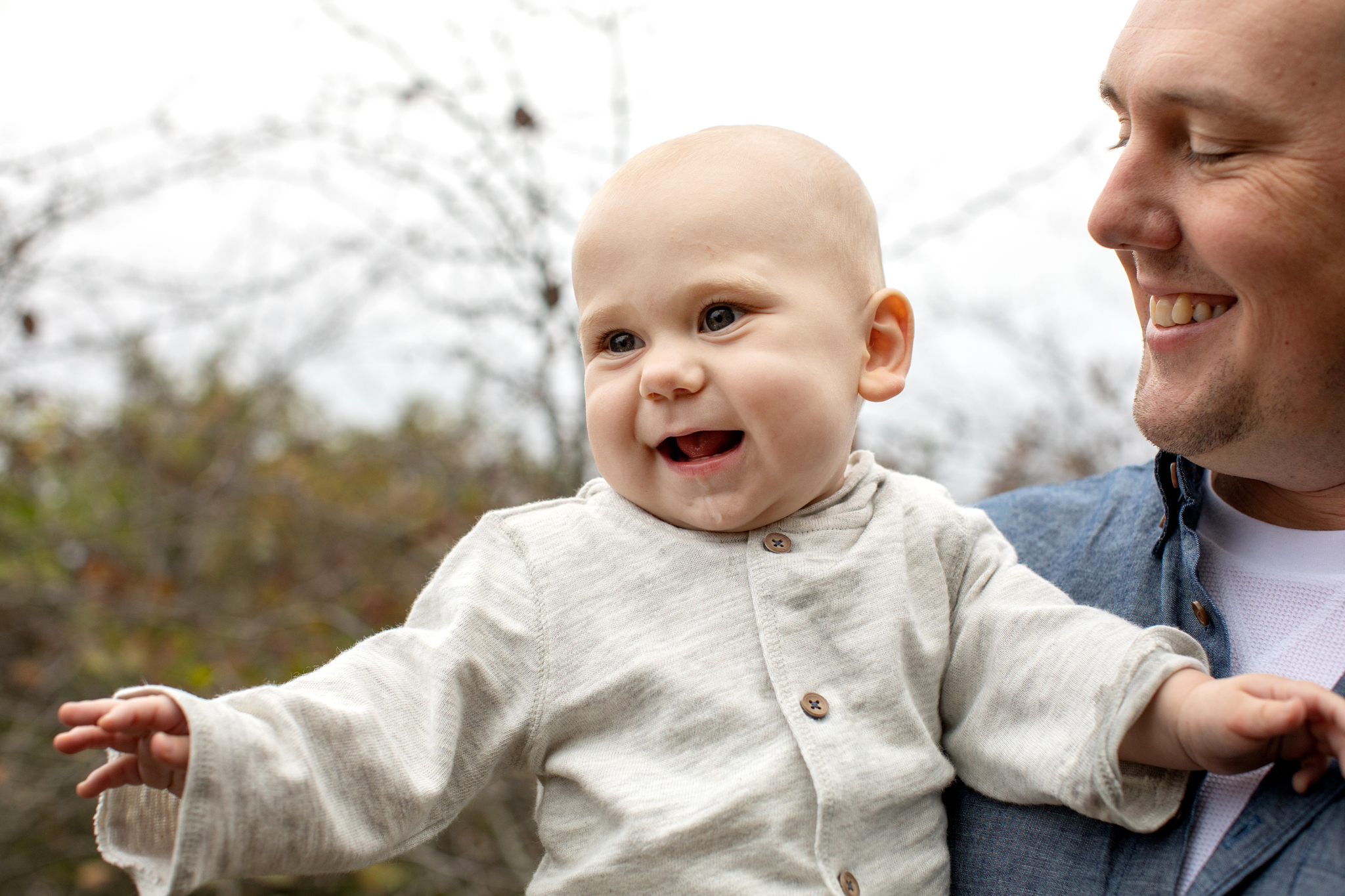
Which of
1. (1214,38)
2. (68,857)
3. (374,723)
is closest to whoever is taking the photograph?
(374,723)

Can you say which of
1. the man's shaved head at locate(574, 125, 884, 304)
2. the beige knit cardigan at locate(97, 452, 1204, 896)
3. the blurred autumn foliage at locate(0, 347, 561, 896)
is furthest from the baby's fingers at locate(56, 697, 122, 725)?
the blurred autumn foliage at locate(0, 347, 561, 896)

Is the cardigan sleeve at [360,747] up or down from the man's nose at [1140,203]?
down

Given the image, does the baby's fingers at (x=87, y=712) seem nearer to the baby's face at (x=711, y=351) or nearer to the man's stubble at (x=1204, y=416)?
the baby's face at (x=711, y=351)

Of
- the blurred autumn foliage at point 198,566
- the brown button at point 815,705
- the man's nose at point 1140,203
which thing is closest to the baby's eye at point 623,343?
the brown button at point 815,705

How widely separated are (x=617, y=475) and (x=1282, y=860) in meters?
0.94

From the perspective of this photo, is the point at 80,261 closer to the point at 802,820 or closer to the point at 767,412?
the point at 767,412

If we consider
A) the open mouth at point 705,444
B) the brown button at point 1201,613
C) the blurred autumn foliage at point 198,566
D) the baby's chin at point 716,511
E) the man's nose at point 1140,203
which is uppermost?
the man's nose at point 1140,203

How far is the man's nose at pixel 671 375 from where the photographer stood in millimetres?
1370

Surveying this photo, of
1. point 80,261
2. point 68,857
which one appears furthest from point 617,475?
point 68,857

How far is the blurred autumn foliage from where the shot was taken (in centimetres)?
343

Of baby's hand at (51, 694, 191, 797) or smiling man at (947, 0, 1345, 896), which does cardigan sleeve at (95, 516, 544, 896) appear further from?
smiling man at (947, 0, 1345, 896)

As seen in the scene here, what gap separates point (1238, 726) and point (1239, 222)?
2.02ft

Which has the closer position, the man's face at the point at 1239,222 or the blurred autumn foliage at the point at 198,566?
the man's face at the point at 1239,222

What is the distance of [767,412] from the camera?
1395 mm
